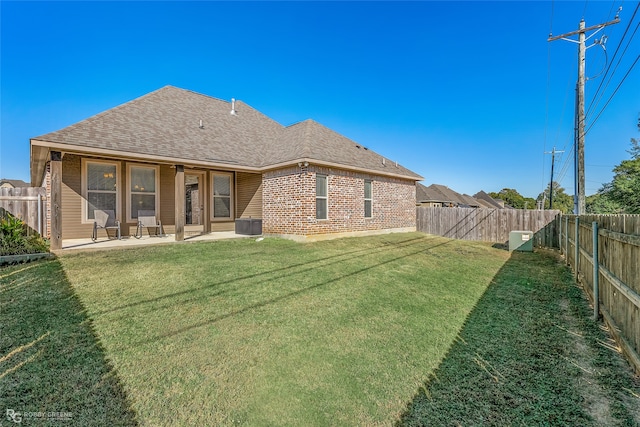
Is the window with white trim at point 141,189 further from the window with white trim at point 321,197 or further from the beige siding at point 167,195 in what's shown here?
the window with white trim at point 321,197

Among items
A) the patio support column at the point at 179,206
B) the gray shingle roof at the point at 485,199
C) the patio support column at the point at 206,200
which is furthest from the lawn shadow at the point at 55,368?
the gray shingle roof at the point at 485,199

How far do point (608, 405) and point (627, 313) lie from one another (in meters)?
1.35

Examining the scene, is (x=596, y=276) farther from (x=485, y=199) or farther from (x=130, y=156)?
(x=485, y=199)

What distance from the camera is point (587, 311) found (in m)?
4.51

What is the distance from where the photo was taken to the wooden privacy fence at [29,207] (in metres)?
9.77

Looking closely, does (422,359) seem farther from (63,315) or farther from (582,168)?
(582,168)

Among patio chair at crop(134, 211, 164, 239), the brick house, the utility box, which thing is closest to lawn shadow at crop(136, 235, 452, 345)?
the brick house

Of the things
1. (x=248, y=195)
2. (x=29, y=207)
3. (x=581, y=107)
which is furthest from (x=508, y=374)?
(x=29, y=207)

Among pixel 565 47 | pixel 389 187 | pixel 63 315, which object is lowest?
pixel 63 315

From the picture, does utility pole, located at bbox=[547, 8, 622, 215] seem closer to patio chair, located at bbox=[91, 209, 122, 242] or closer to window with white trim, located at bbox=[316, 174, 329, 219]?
window with white trim, located at bbox=[316, 174, 329, 219]

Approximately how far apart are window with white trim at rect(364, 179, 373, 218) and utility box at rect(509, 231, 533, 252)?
224 inches

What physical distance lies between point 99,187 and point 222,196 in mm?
4098

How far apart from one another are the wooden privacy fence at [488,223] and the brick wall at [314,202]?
3333 millimetres

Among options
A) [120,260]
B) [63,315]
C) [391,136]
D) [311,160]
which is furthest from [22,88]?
[391,136]
